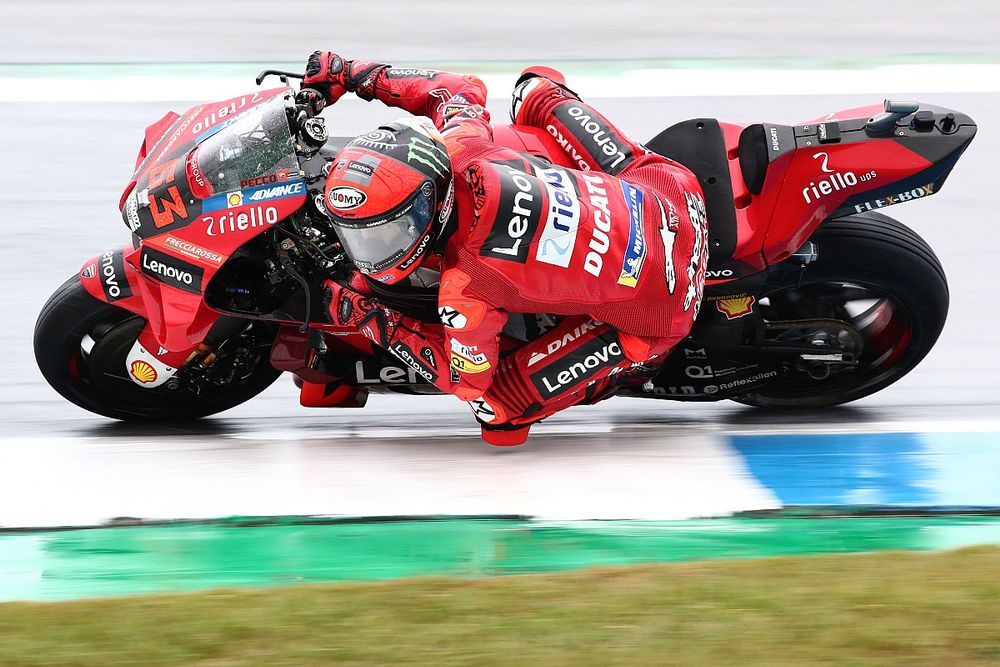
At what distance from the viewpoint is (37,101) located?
7.04 metres

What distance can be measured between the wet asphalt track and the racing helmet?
3.26 ft

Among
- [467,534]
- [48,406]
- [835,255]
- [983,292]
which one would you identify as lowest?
[48,406]

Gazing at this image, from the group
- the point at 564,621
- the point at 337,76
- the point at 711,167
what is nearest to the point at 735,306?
the point at 711,167

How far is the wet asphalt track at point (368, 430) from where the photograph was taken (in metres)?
4.36

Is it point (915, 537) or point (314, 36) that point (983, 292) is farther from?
point (314, 36)

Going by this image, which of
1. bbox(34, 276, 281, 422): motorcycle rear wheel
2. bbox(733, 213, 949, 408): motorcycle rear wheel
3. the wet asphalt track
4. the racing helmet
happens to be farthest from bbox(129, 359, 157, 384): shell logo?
bbox(733, 213, 949, 408): motorcycle rear wheel

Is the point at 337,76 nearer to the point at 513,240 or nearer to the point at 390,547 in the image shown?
the point at 513,240

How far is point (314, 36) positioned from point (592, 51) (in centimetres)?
176

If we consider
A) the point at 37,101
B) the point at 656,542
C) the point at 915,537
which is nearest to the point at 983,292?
the point at 915,537

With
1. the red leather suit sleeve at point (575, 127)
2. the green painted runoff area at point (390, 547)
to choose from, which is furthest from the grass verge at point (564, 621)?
the red leather suit sleeve at point (575, 127)

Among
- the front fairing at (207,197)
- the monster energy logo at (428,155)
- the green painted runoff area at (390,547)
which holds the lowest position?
the green painted runoff area at (390,547)

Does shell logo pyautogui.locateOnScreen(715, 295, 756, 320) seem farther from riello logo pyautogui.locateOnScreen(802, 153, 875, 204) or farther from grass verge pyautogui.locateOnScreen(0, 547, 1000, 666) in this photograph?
grass verge pyautogui.locateOnScreen(0, 547, 1000, 666)

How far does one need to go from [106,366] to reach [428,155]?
1.71 meters

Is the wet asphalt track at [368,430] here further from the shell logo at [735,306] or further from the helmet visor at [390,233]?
Answer: the helmet visor at [390,233]
